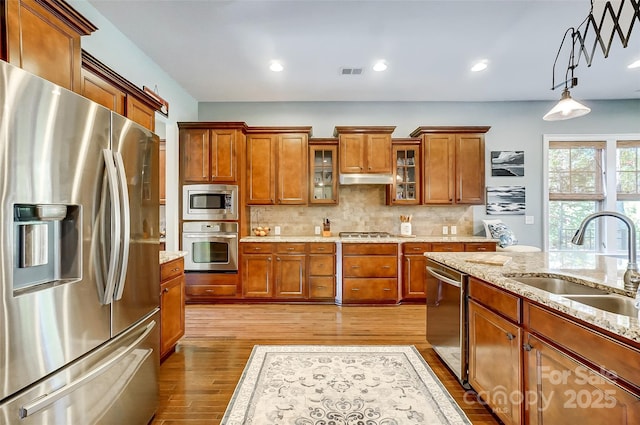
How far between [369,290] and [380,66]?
2860 millimetres

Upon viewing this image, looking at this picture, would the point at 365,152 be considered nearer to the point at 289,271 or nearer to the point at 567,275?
the point at 289,271

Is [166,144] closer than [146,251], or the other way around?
[146,251]

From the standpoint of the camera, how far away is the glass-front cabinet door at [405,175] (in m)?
4.42

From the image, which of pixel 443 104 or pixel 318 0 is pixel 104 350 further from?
pixel 443 104

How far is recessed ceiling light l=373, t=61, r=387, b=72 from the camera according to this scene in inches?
133

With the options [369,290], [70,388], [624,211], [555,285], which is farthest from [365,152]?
[624,211]

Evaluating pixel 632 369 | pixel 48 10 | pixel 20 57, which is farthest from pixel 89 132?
pixel 632 369

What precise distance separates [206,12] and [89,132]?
1.92 meters

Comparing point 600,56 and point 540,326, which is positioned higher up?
point 600,56

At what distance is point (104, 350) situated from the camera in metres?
1.31

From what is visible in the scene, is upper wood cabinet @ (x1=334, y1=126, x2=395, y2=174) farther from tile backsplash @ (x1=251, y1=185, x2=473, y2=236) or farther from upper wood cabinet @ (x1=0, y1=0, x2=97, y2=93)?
upper wood cabinet @ (x1=0, y1=0, x2=97, y2=93)

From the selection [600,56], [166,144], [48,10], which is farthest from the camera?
[166,144]

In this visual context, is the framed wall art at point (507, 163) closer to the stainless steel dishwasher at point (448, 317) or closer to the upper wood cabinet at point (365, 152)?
the upper wood cabinet at point (365, 152)

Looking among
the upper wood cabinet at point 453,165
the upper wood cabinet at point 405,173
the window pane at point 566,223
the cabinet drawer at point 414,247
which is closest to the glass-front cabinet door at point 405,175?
the upper wood cabinet at point 405,173
